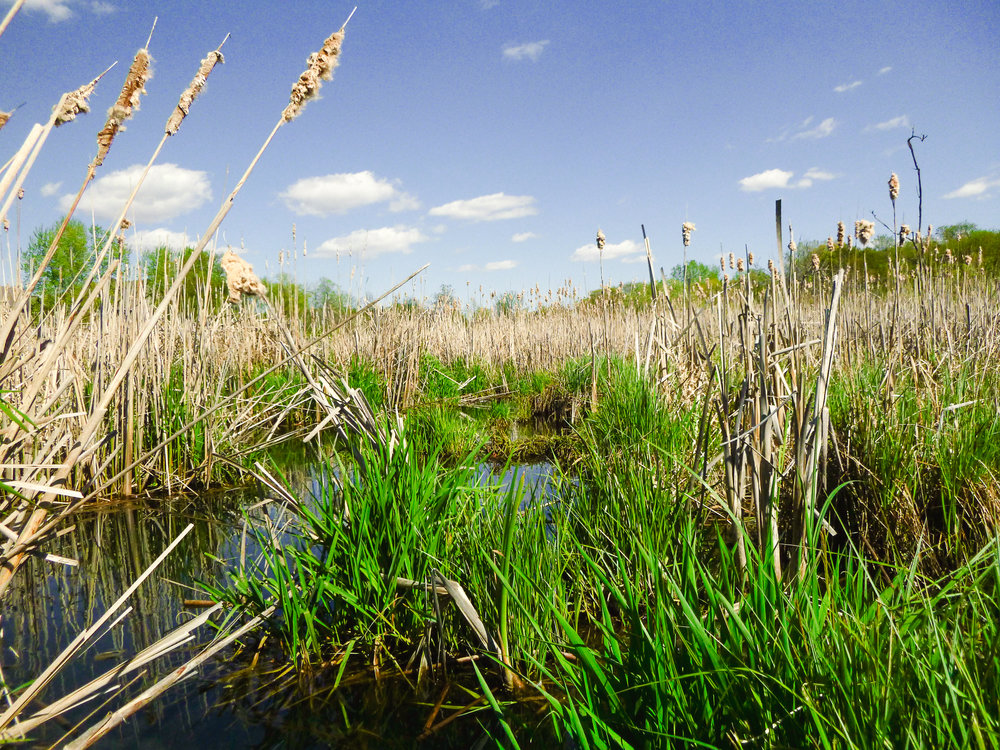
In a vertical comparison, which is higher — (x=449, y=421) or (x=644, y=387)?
(x=644, y=387)

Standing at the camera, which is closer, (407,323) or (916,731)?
(916,731)

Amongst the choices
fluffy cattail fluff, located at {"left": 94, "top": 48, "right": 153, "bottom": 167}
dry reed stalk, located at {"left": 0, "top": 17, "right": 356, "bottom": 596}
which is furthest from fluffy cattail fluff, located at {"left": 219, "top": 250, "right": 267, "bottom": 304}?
fluffy cattail fluff, located at {"left": 94, "top": 48, "right": 153, "bottom": 167}

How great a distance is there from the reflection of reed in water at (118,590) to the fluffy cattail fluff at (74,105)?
1565mm

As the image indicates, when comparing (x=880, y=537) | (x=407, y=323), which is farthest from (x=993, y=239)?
(x=880, y=537)

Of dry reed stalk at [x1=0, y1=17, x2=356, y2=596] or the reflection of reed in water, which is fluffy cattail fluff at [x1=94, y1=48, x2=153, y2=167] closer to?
dry reed stalk at [x1=0, y1=17, x2=356, y2=596]

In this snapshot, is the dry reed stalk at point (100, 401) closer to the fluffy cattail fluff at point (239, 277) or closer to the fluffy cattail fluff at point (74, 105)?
the fluffy cattail fluff at point (74, 105)

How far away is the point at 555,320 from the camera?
414 inches

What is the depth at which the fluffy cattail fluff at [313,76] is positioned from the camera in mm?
996

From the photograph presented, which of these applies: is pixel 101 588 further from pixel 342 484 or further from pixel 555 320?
pixel 555 320

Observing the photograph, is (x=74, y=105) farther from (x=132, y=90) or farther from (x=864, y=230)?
(x=864, y=230)

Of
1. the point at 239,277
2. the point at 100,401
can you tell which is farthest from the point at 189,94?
the point at 100,401

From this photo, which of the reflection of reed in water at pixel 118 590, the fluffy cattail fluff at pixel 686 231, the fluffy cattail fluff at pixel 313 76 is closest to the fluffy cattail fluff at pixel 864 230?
the fluffy cattail fluff at pixel 686 231

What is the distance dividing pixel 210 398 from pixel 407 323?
2806mm

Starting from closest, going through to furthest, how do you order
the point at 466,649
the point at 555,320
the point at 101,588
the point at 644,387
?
the point at 466,649 < the point at 101,588 < the point at 644,387 < the point at 555,320
